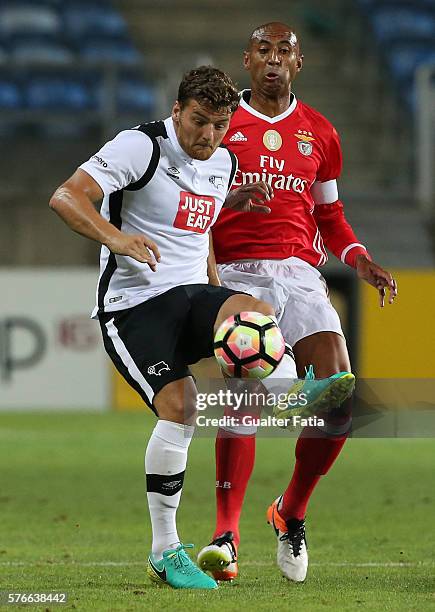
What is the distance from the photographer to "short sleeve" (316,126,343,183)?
550 centimetres

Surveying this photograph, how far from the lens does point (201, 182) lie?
4.80 m

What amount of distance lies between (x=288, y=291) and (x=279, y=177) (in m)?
0.46

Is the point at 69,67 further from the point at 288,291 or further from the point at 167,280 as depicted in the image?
the point at 167,280

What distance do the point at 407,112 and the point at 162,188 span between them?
10.0 m

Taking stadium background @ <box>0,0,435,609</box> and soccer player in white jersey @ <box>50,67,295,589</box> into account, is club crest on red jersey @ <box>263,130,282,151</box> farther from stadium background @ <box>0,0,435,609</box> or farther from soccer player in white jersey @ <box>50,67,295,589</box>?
stadium background @ <box>0,0,435,609</box>

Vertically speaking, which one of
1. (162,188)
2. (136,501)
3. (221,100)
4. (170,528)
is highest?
(221,100)

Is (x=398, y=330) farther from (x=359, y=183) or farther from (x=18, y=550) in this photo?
(x=18, y=550)

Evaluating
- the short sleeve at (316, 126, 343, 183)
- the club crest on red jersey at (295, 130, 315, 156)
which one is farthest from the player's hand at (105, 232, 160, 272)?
the short sleeve at (316, 126, 343, 183)

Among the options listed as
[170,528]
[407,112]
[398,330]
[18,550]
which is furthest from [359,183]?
[170,528]

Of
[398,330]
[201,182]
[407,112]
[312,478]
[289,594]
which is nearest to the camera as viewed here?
[289,594]

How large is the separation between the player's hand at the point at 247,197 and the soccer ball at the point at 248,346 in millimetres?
663

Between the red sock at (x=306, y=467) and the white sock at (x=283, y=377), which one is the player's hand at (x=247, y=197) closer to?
the white sock at (x=283, y=377)

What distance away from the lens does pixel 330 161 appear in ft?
18.1

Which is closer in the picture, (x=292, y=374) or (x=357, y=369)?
(x=292, y=374)
